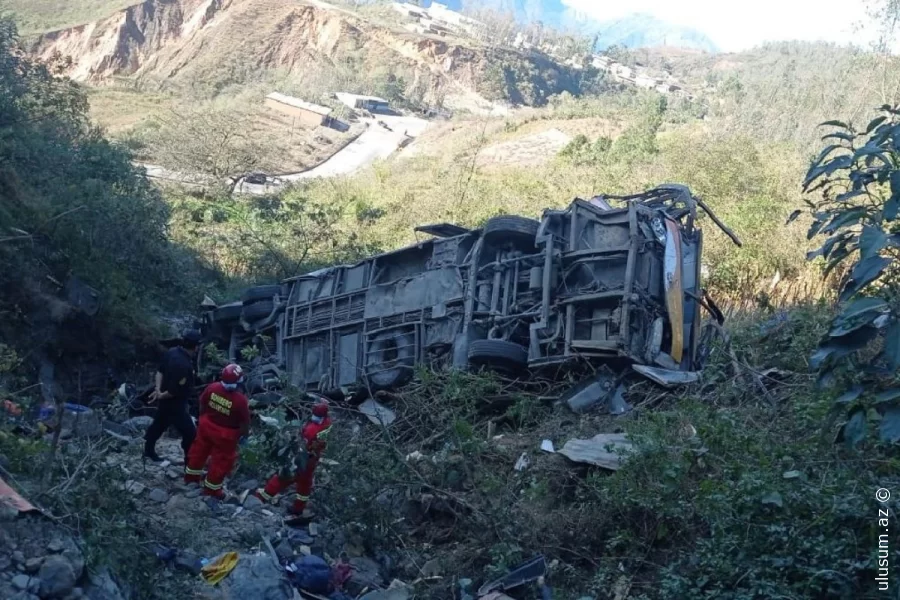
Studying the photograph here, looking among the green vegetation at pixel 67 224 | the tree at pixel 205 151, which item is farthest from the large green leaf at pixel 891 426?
the tree at pixel 205 151

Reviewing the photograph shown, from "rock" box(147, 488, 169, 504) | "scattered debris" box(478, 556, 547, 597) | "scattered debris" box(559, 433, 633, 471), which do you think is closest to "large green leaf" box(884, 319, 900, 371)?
"scattered debris" box(478, 556, 547, 597)

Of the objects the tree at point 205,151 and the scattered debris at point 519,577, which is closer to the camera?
the scattered debris at point 519,577

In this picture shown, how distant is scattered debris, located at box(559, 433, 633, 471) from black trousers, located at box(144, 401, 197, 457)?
115 inches

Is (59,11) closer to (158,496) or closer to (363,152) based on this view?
(363,152)

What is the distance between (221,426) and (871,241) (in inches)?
180

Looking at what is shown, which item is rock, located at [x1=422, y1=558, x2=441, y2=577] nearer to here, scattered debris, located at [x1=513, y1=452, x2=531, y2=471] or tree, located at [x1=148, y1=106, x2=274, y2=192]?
scattered debris, located at [x1=513, y1=452, x2=531, y2=471]

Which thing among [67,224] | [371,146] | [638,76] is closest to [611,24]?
[638,76]

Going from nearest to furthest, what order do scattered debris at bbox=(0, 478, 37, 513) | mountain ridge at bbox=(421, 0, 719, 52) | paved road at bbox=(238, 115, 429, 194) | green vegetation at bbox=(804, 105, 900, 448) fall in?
green vegetation at bbox=(804, 105, 900, 448) < scattered debris at bbox=(0, 478, 37, 513) < paved road at bbox=(238, 115, 429, 194) < mountain ridge at bbox=(421, 0, 719, 52)

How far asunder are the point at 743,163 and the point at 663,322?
986 cm

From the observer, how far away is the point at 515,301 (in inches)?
336

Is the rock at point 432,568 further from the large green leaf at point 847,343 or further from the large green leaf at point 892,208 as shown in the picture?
the large green leaf at point 892,208

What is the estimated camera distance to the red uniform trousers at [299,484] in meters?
6.30

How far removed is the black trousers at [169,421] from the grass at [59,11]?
4255 cm

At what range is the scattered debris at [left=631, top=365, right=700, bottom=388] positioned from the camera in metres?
7.65
